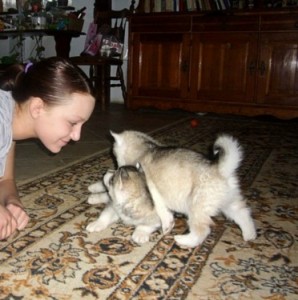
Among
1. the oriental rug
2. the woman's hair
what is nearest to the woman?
the woman's hair

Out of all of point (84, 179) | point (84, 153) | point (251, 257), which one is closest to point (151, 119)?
point (84, 153)

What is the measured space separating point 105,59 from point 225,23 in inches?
49.4

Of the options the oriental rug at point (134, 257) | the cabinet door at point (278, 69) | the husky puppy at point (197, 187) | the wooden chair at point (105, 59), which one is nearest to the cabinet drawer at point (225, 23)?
the cabinet door at point (278, 69)

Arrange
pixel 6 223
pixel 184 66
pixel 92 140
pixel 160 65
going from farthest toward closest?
pixel 160 65 → pixel 184 66 → pixel 92 140 → pixel 6 223

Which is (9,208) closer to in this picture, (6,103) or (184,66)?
(6,103)

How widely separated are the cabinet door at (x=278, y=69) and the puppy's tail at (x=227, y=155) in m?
2.33

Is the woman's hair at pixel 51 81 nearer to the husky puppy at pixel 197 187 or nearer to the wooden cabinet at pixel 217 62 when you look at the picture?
the husky puppy at pixel 197 187

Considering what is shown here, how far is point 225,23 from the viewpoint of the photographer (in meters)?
3.26

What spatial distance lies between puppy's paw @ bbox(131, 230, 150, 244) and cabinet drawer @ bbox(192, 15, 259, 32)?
8.53 feet

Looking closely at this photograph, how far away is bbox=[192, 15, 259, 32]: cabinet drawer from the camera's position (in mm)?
3176

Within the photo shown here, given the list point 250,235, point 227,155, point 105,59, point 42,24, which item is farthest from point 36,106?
point 42,24

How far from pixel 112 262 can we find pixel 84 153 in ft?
4.16

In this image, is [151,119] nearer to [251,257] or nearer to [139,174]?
[139,174]

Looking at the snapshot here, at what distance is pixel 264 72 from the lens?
3.21 m
